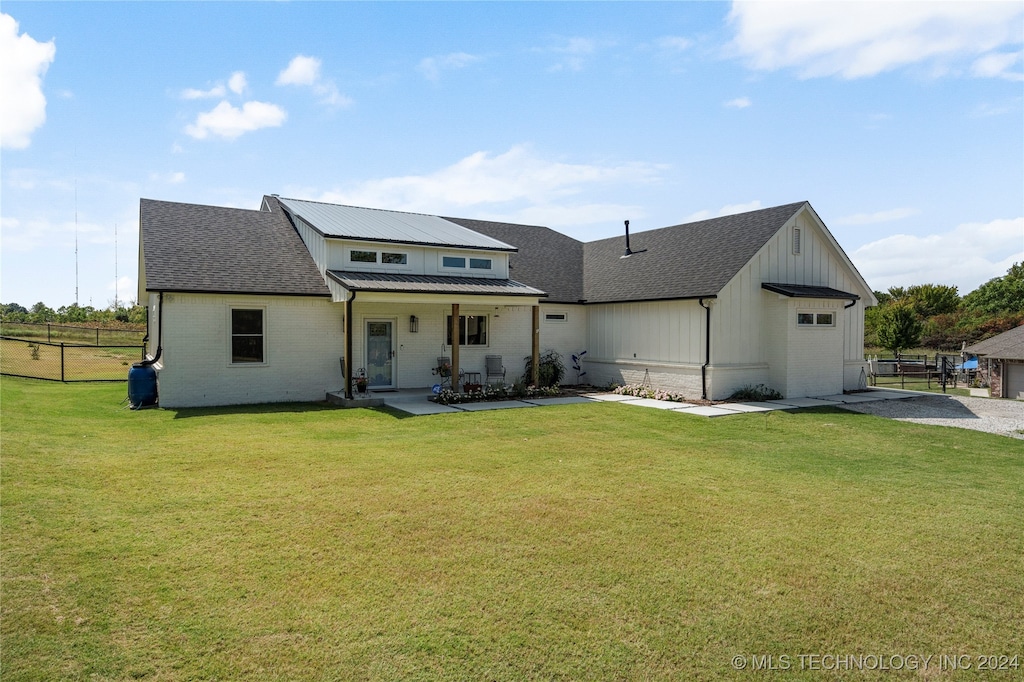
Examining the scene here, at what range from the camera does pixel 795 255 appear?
658 inches

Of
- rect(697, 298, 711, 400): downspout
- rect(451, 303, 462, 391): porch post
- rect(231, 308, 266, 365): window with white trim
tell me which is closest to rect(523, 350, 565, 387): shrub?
rect(451, 303, 462, 391): porch post

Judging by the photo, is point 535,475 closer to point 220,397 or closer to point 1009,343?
point 220,397

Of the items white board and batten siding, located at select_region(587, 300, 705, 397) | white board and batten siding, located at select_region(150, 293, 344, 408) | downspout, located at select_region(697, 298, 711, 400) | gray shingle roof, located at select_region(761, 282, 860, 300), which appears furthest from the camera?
white board and batten siding, located at select_region(587, 300, 705, 397)

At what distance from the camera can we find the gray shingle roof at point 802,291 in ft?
50.5

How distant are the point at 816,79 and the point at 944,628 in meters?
12.3

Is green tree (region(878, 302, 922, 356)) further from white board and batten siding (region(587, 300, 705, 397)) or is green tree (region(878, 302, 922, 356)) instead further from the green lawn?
the green lawn

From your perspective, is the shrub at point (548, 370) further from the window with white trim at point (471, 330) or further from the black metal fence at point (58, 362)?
the black metal fence at point (58, 362)

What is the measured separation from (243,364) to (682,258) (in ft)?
41.8

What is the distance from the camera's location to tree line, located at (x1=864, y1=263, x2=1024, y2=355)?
3519cm

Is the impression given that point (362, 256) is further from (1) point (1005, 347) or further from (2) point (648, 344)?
(1) point (1005, 347)

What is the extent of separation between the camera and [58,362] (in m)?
19.9

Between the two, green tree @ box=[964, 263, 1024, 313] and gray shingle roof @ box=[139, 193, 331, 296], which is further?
green tree @ box=[964, 263, 1024, 313]

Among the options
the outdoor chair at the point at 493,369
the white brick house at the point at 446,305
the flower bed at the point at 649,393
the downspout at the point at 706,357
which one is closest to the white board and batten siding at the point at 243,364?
the white brick house at the point at 446,305

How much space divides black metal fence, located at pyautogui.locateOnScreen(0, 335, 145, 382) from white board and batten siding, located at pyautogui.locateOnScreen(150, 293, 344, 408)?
5.46 m
